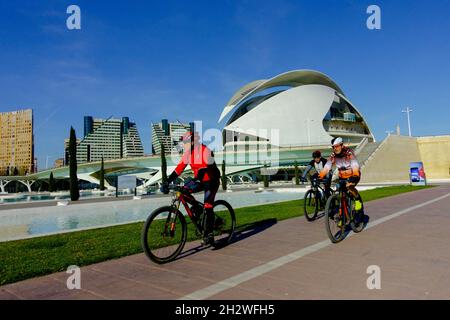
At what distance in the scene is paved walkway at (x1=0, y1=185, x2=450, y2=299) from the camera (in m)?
3.06

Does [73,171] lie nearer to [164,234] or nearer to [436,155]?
[164,234]

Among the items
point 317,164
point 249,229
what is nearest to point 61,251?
point 249,229

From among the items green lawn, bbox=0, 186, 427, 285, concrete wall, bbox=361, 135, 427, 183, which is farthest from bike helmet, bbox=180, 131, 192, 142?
concrete wall, bbox=361, 135, 427, 183

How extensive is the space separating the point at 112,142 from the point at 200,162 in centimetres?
12260

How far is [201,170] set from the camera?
16.0 ft

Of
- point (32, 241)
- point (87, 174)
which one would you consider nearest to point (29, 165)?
point (87, 174)

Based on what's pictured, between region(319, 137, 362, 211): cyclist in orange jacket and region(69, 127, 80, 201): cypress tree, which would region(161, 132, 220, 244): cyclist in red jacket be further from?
region(69, 127, 80, 201): cypress tree

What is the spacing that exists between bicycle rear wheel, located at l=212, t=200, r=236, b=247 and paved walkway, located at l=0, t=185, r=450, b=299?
21 centimetres
